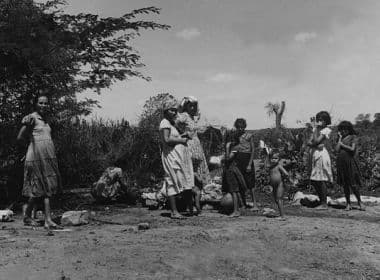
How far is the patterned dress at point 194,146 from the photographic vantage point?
7.70 m

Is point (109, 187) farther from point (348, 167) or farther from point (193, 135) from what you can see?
point (348, 167)

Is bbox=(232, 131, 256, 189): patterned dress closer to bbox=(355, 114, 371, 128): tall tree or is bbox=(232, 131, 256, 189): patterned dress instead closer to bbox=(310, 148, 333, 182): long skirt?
bbox=(310, 148, 333, 182): long skirt

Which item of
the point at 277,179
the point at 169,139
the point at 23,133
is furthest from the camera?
the point at 169,139

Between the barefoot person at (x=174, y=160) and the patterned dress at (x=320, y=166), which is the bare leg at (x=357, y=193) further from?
the barefoot person at (x=174, y=160)

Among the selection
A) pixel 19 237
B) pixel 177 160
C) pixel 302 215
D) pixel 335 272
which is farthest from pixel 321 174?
pixel 19 237

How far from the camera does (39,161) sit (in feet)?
21.8

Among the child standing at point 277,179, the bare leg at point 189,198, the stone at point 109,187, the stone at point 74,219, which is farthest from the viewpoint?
the stone at point 109,187

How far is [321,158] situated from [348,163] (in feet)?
1.49

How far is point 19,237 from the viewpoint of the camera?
19.6 ft

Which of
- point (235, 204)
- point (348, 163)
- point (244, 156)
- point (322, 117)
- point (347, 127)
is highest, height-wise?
point (322, 117)

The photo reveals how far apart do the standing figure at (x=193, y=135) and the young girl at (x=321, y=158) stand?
6.59 feet

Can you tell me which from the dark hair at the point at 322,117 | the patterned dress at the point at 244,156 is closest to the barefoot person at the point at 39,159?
the patterned dress at the point at 244,156

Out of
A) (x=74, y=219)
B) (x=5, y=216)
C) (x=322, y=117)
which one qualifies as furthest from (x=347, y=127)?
(x=5, y=216)

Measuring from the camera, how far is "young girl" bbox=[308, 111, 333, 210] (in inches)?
339
